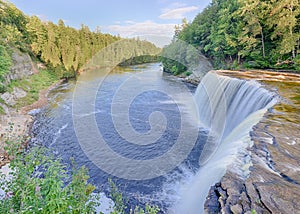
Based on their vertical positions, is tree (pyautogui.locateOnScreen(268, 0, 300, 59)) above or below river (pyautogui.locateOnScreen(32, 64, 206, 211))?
above

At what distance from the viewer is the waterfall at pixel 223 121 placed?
5.07 metres

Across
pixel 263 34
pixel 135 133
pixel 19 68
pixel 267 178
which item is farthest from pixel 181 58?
pixel 267 178

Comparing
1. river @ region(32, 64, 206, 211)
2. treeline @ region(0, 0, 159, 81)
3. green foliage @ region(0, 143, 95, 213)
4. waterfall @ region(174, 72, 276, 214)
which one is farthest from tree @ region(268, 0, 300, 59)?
treeline @ region(0, 0, 159, 81)

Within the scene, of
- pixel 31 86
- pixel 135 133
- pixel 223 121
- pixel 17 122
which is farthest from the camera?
pixel 31 86

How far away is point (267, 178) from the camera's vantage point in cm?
359

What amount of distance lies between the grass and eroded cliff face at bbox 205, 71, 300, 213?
50.3ft

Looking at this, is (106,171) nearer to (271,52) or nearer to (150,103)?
(150,103)

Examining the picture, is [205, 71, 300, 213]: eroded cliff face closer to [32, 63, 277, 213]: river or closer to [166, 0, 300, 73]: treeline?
[32, 63, 277, 213]: river

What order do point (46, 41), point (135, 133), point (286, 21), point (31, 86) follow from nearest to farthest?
point (135, 133) → point (286, 21) → point (31, 86) → point (46, 41)

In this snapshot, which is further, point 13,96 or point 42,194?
point 13,96

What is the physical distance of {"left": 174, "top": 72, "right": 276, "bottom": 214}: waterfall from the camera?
5.07 metres

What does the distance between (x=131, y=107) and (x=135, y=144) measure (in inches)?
245

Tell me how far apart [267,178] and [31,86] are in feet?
70.2

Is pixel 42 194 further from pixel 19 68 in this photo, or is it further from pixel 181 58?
pixel 181 58
